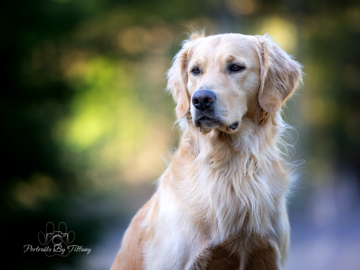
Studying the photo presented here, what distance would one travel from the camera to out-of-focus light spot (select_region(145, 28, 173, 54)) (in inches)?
428

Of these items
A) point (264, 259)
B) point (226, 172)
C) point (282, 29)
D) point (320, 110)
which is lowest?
point (264, 259)

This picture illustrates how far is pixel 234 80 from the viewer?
97.0 inches

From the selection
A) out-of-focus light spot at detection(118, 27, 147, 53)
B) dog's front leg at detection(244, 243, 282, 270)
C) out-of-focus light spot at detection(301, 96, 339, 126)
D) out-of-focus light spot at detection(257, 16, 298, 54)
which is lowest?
dog's front leg at detection(244, 243, 282, 270)

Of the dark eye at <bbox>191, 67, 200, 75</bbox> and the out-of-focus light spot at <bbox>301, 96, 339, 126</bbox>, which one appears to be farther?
the out-of-focus light spot at <bbox>301, 96, 339, 126</bbox>

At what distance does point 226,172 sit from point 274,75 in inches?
30.2

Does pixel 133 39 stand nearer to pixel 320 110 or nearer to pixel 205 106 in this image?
pixel 320 110

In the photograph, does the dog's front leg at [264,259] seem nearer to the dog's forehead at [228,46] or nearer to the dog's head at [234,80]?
the dog's head at [234,80]

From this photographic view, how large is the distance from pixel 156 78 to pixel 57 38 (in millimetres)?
5734

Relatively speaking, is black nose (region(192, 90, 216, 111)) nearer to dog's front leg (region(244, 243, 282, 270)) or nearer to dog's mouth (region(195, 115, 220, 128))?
dog's mouth (region(195, 115, 220, 128))

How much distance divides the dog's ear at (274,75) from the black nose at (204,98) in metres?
0.41

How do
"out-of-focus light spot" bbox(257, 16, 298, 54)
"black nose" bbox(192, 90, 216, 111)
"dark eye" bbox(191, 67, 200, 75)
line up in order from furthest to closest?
"out-of-focus light spot" bbox(257, 16, 298, 54) → "dark eye" bbox(191, 67, 200, 75) → "black nose" bbox(192, 90, 216, 111)

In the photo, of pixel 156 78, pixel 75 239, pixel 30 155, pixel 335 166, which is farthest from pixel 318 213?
pixel 30 155

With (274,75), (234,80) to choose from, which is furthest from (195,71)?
(274,75)

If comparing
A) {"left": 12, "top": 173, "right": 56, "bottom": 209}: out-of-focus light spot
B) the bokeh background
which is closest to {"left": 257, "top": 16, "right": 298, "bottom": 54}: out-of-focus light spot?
the bokeh background
